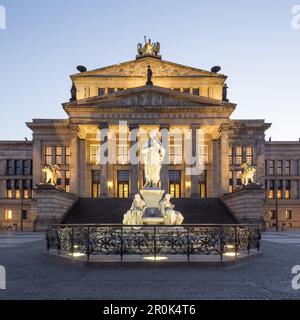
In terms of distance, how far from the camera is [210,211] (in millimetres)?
44906

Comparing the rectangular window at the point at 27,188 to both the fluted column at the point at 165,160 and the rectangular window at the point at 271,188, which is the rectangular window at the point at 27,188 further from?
the rectangular window at the point at 271,188

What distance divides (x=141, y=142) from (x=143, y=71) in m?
14.0

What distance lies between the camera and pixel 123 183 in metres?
65.2

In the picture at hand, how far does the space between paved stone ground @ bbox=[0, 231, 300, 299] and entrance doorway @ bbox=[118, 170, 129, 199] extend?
160ft

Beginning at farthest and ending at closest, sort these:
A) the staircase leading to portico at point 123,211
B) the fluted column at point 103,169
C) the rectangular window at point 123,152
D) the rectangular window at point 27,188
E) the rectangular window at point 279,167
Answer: the rectangular window at point 279,167
the rectangular window at point 27,188
the rectangular window at point 123,152
the fluted column at point 103,169
the staircase leading to portico at point 123,211

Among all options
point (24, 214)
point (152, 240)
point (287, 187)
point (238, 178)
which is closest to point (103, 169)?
point (24, 214)

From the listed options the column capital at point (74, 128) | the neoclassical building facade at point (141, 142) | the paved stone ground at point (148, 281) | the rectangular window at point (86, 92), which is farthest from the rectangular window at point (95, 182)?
the paved stone ground at point (148, 281)

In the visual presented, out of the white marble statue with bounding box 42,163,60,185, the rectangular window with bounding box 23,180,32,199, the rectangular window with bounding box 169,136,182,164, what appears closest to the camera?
the white marble statue with bounding box 42,163,60,185

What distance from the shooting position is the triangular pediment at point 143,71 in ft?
217

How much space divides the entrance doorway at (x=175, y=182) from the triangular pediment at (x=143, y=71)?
16.7 metres

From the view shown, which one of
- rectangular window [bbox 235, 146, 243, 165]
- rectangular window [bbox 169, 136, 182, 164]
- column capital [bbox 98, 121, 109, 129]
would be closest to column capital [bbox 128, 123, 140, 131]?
column capital [bbox 98, 121, 109, 129]

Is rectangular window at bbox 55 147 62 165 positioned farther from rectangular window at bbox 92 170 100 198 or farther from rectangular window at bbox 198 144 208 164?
rectangular window at bbox 198 144 208 164

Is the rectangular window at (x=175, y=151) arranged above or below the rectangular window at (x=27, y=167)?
above

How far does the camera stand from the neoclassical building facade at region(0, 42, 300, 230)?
5656cm
